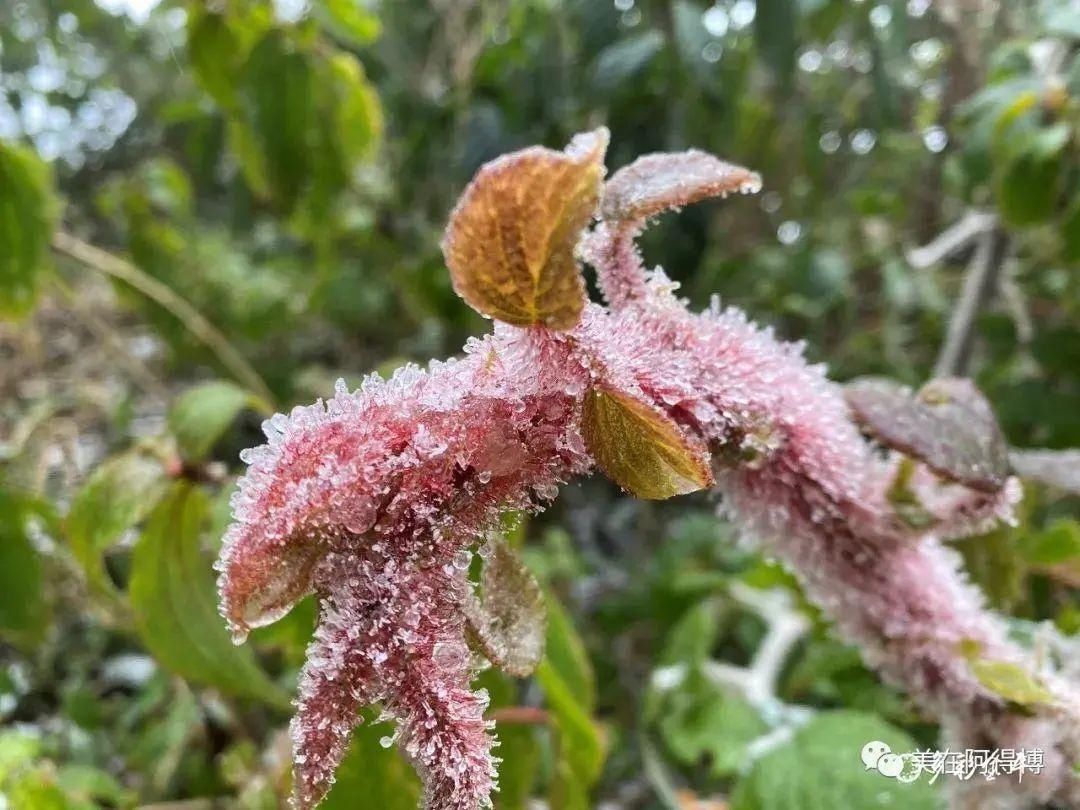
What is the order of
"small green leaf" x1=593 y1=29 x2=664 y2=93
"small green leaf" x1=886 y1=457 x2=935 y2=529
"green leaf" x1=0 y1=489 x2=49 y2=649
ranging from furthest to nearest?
"small green leaf" x1=593 y1=29 x2=664 y2=93 < "green leaf" x1=0 y1=489 x2=49 y2=649 < "small green leaf" x1=886 y1=457 x2=935 y2=529

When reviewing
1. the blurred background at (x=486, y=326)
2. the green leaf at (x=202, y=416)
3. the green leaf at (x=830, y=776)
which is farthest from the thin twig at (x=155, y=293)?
the green leaf at (x=830, y=776)

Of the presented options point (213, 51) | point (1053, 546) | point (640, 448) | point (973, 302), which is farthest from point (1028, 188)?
point (213, 51)

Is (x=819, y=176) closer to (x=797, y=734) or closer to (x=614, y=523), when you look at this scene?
(x=614, y=523)

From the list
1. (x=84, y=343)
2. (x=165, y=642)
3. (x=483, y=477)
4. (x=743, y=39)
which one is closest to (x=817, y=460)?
(x=483, y=477)

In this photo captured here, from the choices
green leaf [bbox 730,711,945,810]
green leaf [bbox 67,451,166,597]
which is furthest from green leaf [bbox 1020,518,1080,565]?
green leaf [bbox 67,451,166,597]

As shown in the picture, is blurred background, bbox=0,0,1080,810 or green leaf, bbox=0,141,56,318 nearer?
blurred background, bbox=0,0,1080,810

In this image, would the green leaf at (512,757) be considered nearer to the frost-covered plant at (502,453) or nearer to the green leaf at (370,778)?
the green leaf at (370,778)

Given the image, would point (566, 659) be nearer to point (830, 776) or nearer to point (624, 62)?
point (830, 776)

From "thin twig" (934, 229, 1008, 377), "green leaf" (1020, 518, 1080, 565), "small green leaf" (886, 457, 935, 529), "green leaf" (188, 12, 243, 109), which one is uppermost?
"green leaf" (188, 12, 243, 109)

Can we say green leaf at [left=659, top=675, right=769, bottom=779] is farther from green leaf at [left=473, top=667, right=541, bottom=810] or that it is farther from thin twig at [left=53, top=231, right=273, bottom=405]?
thin twig at [left=53, top=231, right=273, bottom=405]
